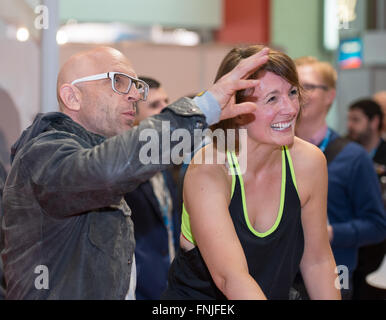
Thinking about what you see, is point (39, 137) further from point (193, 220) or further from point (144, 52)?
point (144, 52)

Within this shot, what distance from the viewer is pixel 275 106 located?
1.85 metres

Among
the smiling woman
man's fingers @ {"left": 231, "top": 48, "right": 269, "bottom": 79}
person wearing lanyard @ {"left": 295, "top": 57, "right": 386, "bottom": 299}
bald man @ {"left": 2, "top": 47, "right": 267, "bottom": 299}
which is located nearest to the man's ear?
bald man @ {"left": 2, "top": 47, "right": 267, "bottom": 299}

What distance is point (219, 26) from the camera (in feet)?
25.0

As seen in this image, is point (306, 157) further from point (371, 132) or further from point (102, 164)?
point (371, 132)

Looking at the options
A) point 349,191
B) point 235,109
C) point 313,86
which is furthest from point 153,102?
point 235,109

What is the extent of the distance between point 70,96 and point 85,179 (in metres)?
0.49

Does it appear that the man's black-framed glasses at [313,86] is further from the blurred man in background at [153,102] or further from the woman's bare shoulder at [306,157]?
the woman's bare shoulder at [306,157]

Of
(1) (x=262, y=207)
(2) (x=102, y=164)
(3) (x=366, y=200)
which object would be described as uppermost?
(2) (x=102, y=164)

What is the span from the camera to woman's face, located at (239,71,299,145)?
1.83 metres

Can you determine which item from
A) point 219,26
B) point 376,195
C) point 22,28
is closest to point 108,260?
point 376,195

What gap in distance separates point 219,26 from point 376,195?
202 inches

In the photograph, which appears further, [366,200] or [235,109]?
[366,200]

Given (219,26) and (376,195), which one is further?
(219,26)

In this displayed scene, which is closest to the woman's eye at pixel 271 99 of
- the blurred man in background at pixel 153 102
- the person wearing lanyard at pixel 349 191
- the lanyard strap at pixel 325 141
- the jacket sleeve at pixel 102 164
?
the jacket sleeve at pixel 102 164
